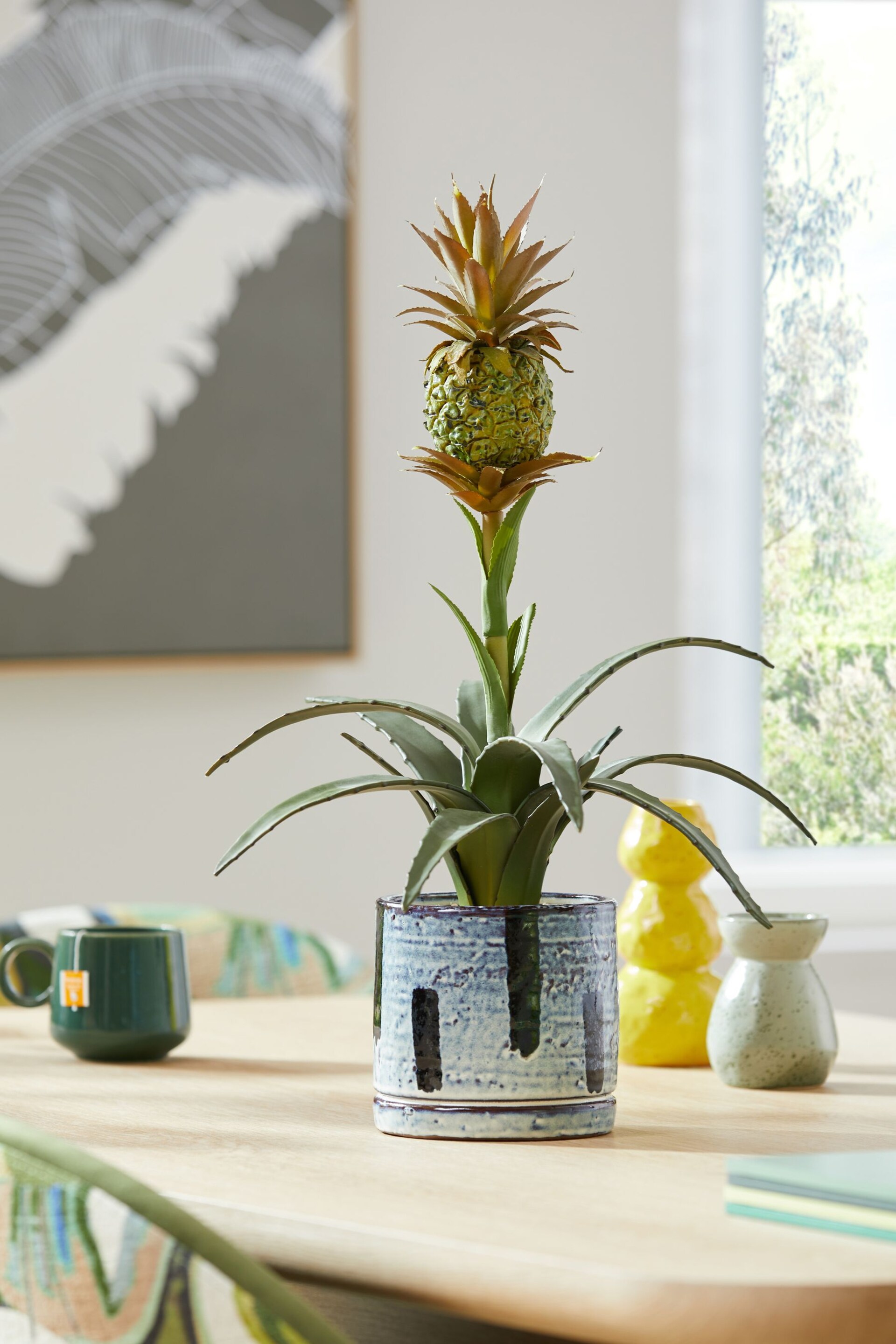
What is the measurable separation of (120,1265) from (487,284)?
57 cm

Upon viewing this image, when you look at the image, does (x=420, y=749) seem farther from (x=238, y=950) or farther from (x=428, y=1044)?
(x=238, y=950)

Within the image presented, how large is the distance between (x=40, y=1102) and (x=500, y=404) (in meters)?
0.54

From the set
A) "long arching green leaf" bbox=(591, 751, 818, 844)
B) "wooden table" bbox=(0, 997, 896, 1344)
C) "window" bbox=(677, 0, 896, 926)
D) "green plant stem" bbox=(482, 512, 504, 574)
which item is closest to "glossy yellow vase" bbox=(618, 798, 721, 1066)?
"wooden table" bbox=(0, 997, 896, 1344)

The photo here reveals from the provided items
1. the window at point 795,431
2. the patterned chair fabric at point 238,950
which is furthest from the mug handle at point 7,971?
the window at point 795,431

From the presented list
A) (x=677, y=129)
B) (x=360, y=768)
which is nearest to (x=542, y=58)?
(x=677, y=129)

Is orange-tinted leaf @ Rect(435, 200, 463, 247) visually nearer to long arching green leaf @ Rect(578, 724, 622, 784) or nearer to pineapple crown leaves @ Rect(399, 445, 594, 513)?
pineapple crown leaves @ Rect(399, 445, 594, 513)

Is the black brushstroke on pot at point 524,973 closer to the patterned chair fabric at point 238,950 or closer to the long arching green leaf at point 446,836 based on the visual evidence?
the long arching green leaf at point 446,836

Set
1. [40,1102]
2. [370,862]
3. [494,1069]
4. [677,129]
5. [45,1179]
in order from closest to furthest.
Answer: [45,1179] → [494,1069] → [40,1102] → [370,862] → [677,129]

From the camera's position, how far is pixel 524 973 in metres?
0.93

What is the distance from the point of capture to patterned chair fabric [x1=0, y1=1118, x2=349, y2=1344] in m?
0.62

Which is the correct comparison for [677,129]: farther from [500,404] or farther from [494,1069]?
[494,1069]

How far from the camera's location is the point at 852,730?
118 inches

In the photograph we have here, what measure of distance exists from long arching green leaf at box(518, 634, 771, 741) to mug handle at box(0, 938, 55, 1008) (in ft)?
1.80

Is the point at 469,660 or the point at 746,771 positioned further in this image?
the point at 746,771
